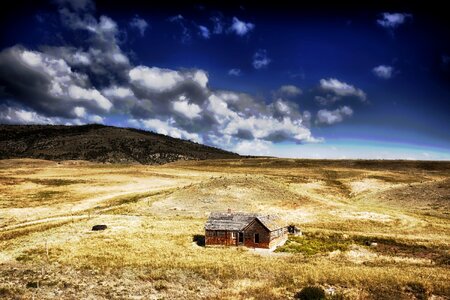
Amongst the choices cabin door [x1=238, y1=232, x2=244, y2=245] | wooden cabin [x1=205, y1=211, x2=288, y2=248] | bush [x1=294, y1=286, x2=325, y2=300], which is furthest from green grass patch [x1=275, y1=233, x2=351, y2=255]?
bush [x1=294, y1=286, x2=325, y2=300]

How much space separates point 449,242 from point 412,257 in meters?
9.12

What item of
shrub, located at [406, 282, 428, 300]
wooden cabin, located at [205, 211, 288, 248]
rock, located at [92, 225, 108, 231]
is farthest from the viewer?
rock, located at [92, 225, 108, 231]

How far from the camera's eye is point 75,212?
73625 mm

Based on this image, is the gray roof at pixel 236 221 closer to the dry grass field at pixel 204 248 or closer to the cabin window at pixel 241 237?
the cabin window at pixel 241 237

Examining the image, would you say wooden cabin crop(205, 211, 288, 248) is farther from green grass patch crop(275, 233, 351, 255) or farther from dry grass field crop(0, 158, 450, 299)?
green grass patch crop(275, 233, 351, 255)

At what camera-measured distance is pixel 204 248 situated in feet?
162

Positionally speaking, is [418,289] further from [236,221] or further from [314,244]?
[236,221]

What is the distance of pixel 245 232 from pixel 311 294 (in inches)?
794

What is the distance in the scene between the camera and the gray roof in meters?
51.1

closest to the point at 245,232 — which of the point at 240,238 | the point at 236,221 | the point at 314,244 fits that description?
the point at 240,238

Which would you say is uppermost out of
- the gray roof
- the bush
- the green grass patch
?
the gray roof

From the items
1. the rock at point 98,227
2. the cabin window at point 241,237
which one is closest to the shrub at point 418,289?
the cabin window at point 241,237

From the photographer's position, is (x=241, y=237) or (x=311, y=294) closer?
(x=311, y=294)

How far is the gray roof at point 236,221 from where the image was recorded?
51.1 metres
